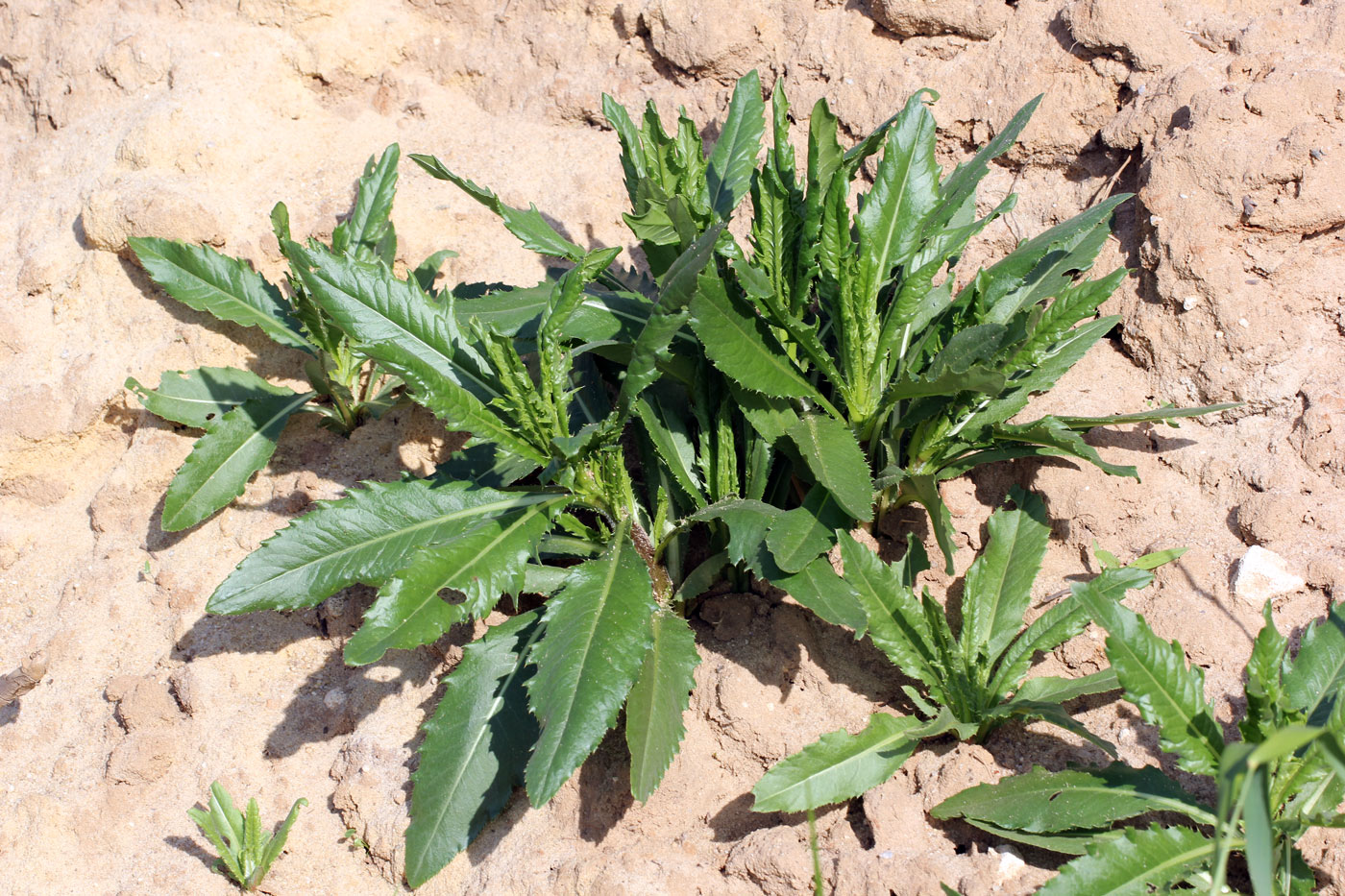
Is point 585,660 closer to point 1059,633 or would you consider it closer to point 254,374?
point 1059,633

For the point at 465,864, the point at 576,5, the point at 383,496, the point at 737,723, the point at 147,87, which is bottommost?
the point at 465,864

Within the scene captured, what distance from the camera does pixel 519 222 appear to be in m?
3.11

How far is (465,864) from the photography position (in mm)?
2588

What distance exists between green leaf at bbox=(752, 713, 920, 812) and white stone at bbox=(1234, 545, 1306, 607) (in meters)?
0.89

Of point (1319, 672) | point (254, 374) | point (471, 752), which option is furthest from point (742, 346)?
point (254, 374)

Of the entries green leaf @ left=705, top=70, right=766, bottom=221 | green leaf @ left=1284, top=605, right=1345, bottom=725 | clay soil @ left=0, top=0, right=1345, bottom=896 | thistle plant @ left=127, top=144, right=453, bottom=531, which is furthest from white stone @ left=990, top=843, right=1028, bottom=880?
thistle plant @ left=127, top=144, right=453, bottom=531

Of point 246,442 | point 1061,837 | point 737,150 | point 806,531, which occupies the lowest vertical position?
point 246,442

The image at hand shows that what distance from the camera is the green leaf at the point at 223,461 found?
10.5ft

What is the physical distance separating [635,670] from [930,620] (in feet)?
2.48

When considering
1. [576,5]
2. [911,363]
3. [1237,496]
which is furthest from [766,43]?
[1237,496]

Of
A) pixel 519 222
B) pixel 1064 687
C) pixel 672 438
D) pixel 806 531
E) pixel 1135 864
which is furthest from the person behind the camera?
pixel 519 222

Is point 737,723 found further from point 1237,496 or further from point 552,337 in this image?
point 1237,496

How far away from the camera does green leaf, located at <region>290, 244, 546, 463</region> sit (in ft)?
8.55

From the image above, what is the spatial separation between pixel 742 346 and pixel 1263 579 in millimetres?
1416
